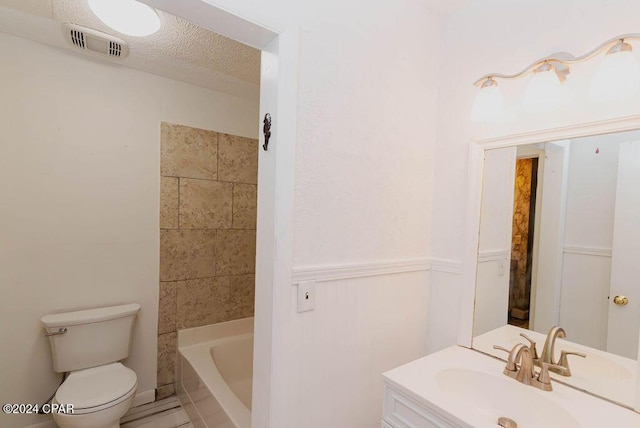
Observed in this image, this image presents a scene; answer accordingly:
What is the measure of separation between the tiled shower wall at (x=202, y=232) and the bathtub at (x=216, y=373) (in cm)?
9

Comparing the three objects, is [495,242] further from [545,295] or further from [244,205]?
[244,205]

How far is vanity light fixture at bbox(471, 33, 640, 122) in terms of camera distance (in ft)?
3.11

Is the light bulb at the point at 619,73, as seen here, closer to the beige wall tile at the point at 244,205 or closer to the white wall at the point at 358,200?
the white wall at the point at 358,200

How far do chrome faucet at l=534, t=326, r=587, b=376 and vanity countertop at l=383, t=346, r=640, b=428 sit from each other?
0.06 meters

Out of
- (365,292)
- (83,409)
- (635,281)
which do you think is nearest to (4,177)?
(83,409)

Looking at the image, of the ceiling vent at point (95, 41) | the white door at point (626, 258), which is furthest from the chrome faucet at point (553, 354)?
the ceiling vent at point (95, 41)

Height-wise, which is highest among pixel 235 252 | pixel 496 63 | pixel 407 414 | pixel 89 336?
pixel 496 63

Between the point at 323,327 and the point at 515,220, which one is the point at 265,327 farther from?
the point at 515,220

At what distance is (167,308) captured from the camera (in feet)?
7.64

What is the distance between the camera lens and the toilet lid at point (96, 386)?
1649 millimetres

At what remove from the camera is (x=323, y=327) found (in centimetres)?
123

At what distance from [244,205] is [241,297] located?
831 mm

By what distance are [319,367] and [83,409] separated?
1.38 metres

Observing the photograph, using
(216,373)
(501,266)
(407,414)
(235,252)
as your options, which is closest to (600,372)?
(501,266)
